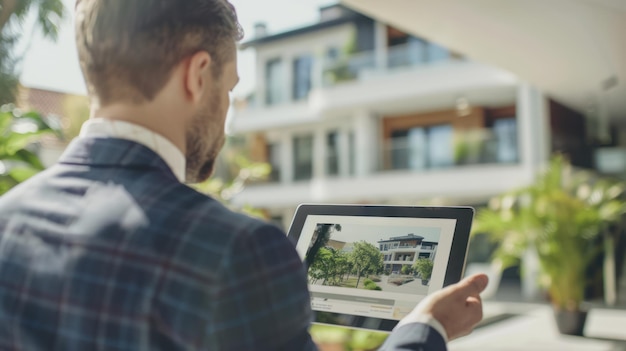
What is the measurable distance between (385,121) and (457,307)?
1533 cm

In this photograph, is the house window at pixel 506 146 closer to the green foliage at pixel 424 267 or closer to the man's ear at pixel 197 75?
the green foliage at pixel 424 267

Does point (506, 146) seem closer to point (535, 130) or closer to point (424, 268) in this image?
point (535, 130)

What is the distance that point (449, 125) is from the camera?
15000mm

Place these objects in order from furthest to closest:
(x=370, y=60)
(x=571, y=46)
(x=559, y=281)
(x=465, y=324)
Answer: (x=370, y=60) < (x=559, y=281) < (x=571, y=46) < (x=465, y=324)

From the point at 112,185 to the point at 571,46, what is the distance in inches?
279

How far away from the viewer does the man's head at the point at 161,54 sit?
73 centimetres

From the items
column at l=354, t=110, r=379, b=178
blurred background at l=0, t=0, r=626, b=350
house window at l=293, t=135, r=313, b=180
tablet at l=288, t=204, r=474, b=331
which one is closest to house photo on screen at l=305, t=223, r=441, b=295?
tablet at l=288, t=204, r=474, b=331

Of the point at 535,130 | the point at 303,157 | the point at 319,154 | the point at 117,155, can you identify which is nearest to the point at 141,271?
the point at 117,155

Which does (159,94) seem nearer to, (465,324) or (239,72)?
(239,72)

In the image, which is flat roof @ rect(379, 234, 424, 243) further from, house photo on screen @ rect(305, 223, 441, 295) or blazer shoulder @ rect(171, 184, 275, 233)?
blazer shoulder @ rect(171, 184, 275, 233)

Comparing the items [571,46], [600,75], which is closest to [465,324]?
[571,46]

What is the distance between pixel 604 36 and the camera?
6398mm

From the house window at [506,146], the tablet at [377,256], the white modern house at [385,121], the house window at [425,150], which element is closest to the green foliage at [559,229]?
the white modern house at [385,121]

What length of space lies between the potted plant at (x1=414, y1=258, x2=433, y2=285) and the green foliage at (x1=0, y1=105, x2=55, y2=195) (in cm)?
168
